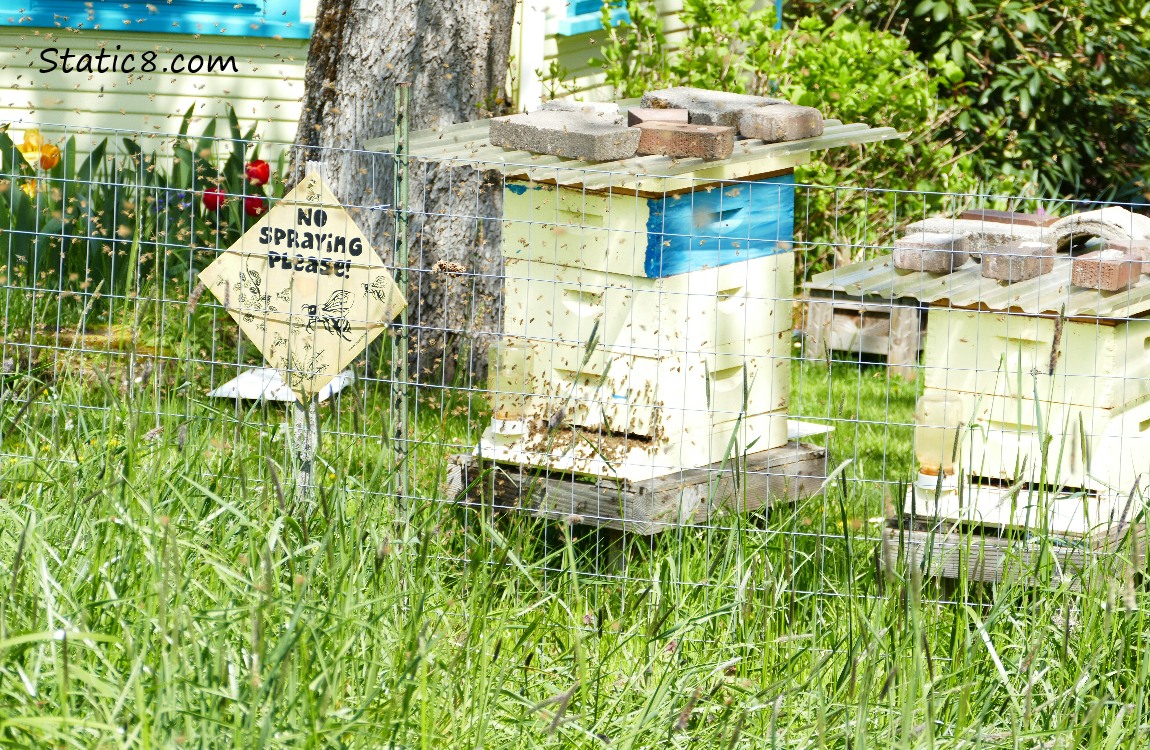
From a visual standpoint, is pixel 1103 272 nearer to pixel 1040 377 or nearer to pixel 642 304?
pixel 1040 377

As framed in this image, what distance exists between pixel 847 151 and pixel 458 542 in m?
4.72

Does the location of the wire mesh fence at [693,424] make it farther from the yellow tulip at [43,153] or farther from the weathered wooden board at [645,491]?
the yellow tulip at [43,153]

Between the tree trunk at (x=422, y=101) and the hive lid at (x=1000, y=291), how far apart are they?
104 inches

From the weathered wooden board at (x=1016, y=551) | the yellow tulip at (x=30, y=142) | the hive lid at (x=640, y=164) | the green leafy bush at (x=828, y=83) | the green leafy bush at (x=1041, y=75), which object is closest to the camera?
the weathered wooden board at (x=1016, y=551)

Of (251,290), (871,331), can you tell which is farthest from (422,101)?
(871,331)

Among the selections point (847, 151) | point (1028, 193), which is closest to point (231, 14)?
point (847, 151)

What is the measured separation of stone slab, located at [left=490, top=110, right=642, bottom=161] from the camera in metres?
3.54

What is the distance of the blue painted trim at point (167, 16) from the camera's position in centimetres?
791

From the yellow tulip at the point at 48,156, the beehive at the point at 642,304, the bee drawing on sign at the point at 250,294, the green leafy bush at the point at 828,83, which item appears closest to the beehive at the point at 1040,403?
the beehive at the point at 642,304

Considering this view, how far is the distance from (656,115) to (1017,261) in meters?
1.05

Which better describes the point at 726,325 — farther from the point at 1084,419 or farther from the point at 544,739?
the point at 544,739

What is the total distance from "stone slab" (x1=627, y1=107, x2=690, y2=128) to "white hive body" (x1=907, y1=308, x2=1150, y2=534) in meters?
0.90

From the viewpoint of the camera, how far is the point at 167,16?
26.1 feet

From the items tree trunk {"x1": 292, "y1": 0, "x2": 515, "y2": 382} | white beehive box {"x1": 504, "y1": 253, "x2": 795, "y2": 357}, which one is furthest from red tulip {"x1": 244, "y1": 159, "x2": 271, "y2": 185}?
white beehive box {"x1": 504, "y1": 253, "x2": 795, "y2": 357}
